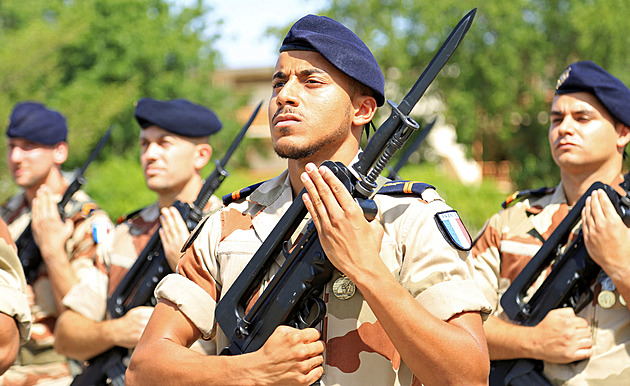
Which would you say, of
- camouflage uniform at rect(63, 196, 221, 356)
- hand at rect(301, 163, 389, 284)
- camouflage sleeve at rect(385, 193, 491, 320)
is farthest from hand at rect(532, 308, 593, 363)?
camouflage uniform at rect(63, 196, 221, 356)

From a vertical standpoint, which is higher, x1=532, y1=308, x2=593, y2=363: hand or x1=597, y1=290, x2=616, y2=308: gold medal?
x1=597, y1=290, x2=616, y2=308: gold medal

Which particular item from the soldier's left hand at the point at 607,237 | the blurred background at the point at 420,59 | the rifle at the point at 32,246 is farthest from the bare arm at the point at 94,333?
the blurred background at the point at 420,59

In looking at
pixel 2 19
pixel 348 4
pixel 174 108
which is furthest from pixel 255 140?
pixel 174 108

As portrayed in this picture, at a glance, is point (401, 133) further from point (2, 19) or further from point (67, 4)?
point (67, 4)

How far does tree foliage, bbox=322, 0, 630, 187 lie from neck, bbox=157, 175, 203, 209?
2400cm

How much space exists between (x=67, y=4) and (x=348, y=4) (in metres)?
10.5

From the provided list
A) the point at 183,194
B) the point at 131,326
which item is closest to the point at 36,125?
the point at 183,194

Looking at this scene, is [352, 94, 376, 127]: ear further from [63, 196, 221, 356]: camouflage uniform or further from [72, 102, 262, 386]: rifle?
[63, 196, 221, 356]: camouflage uniform

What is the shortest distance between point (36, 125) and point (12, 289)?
9.29 ft

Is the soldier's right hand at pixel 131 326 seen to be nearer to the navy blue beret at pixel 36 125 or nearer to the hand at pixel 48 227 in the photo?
the hand at pixel 48 227

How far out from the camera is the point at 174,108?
15.7ft

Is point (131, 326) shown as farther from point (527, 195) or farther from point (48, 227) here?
point (527, 195)

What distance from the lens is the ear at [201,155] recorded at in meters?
4.80

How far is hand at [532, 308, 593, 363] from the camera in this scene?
3535 millimetres
